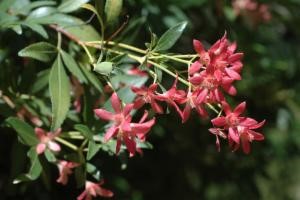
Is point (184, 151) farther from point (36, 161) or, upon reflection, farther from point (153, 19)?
point (36, 161)

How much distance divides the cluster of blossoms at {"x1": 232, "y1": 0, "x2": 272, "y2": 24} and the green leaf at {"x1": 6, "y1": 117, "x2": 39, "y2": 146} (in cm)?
111

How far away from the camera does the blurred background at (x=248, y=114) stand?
230cm

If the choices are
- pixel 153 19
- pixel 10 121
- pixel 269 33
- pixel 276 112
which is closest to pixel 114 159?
pixel 153 19

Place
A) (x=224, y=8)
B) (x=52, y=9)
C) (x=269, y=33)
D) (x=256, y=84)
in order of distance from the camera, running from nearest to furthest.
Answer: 1. (x=52, y=9)
2. (x=224, y=8)
3. (x=256, y=84)
4. (x=269, y=33)

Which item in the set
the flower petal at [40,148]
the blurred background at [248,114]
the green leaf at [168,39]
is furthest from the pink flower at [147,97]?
the blurred background at [248,114]

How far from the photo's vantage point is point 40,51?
148 centimetres

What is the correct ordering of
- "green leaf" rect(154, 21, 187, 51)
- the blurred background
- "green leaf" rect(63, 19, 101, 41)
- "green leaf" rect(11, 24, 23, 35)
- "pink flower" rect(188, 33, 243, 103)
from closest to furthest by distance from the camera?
"pink flower" rect(188, 33, 243, 103), "green leaf" rect(154, 21, 187, 51), "green leaf" rect(11, 24, 23, 35), "green leaf" rect(63, 19, 101, 41), the blurred background

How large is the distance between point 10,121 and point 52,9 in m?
0.32

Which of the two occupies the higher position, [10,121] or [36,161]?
[10,121]

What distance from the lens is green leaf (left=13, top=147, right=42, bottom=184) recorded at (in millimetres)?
1509

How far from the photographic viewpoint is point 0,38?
1.70 meters

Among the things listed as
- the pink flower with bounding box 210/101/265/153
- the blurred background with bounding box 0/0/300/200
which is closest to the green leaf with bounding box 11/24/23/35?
the pink flower with bounding box 210/101/265/153

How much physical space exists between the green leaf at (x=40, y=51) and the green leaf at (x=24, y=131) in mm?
162

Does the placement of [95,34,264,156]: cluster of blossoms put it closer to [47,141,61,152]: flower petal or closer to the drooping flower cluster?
the drooping flower cluster
